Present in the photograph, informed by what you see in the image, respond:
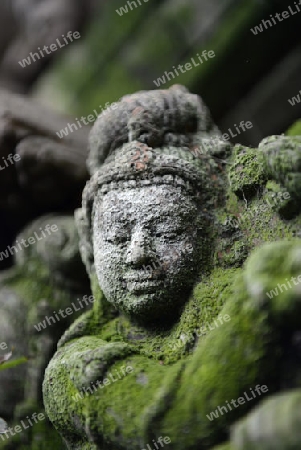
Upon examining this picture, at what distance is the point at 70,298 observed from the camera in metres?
2.21

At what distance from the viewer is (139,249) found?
1352mm

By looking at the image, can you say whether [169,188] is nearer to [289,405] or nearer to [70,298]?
[289,405]

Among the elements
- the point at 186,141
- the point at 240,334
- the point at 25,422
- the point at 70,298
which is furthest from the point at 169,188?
the point at 25,422

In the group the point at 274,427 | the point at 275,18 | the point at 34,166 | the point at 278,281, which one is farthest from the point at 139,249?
the point at 275,18

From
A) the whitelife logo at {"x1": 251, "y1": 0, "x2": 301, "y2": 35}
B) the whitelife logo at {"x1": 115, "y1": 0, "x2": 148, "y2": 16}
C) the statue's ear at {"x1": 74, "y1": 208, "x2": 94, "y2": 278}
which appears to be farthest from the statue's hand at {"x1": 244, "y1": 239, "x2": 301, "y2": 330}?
the whitelife logo at {"x1": 115, "y1": 0, "x2": 148, "y2": 16}

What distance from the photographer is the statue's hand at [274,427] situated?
2.86ft

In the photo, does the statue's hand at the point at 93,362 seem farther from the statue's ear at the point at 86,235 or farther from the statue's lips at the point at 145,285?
the statue's ear at the point at 86,235

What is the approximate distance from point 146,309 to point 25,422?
907 millimetres

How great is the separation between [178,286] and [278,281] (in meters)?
0.39

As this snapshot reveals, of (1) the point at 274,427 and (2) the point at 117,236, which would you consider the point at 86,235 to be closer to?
(2) the point at 117,236

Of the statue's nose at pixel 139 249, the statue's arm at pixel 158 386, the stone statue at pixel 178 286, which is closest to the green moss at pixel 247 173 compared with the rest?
the stone statue at pixel 178 286

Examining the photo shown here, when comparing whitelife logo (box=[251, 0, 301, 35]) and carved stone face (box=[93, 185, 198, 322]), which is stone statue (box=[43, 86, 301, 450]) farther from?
whitelife logo (box=[251, 0, 301, 35])

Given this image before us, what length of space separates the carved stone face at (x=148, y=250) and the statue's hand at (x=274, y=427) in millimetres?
486

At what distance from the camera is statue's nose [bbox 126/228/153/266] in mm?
1347
